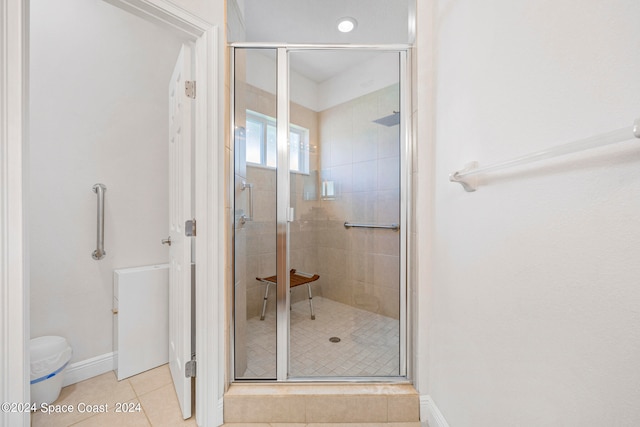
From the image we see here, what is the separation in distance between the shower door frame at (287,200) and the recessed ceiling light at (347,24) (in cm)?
85

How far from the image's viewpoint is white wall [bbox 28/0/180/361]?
1548 mm

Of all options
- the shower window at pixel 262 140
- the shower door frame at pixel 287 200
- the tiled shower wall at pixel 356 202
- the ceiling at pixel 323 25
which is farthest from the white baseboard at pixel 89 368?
the ceiling at pixel 323 25

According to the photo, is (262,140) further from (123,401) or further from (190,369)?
(123,401)

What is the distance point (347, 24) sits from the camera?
215 cm

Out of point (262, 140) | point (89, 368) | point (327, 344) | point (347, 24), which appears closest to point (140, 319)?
point (89, 368)

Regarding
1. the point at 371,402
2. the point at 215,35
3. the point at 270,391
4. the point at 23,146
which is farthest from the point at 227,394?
the point at 215,35

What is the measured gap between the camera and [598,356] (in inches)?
22.6

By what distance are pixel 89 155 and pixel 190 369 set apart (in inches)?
60.7

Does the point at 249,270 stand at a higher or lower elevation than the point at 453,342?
higher

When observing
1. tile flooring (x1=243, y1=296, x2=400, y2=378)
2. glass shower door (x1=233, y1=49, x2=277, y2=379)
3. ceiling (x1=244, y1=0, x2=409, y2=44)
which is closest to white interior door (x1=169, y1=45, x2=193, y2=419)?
glass shower door (x1=233, y1=49, x2=277, y2=379)

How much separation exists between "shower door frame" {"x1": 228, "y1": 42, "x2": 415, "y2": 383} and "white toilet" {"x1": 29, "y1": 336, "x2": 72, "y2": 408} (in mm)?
1038

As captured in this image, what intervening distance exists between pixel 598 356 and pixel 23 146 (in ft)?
5.66

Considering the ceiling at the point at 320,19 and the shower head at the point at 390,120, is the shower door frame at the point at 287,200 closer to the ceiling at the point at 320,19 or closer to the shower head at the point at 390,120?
the shower head at the point at 390,120

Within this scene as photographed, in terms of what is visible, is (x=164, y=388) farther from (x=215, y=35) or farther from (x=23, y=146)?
(x=215, y=35)
